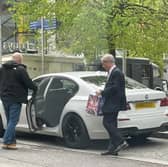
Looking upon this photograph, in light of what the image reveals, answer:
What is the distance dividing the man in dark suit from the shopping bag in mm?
104

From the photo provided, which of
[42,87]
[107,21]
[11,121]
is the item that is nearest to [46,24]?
[107,21]

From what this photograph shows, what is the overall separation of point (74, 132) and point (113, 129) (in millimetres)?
1099

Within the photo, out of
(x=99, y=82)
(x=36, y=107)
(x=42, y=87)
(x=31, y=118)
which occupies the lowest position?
(x=31, y=118)

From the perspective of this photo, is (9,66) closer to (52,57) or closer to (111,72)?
(111,72)

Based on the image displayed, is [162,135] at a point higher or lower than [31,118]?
lower

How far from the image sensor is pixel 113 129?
9.34 m

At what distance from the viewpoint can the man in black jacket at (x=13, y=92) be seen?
10078 millimetres

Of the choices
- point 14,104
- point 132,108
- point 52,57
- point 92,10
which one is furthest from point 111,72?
point 52,57

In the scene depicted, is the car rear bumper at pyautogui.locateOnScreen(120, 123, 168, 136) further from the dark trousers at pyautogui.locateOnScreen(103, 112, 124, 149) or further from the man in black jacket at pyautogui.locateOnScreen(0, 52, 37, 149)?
the man in black jacket at pyautogui.locateOnScreen(0, 52, 37, 149)

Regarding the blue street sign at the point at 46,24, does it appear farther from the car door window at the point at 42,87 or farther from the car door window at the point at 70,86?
the car door window at the point at 70,86

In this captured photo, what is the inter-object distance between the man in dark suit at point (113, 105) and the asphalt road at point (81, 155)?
234 millimetres

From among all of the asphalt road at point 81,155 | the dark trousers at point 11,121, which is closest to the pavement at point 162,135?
the asphalt road at point 81,155

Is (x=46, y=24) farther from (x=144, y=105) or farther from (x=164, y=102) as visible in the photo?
(x=144, y=105)

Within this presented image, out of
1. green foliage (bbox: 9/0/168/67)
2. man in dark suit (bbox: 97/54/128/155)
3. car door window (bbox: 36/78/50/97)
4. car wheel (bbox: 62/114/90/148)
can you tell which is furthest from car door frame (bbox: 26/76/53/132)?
green foliage (bbox: 9/0/168/67)
